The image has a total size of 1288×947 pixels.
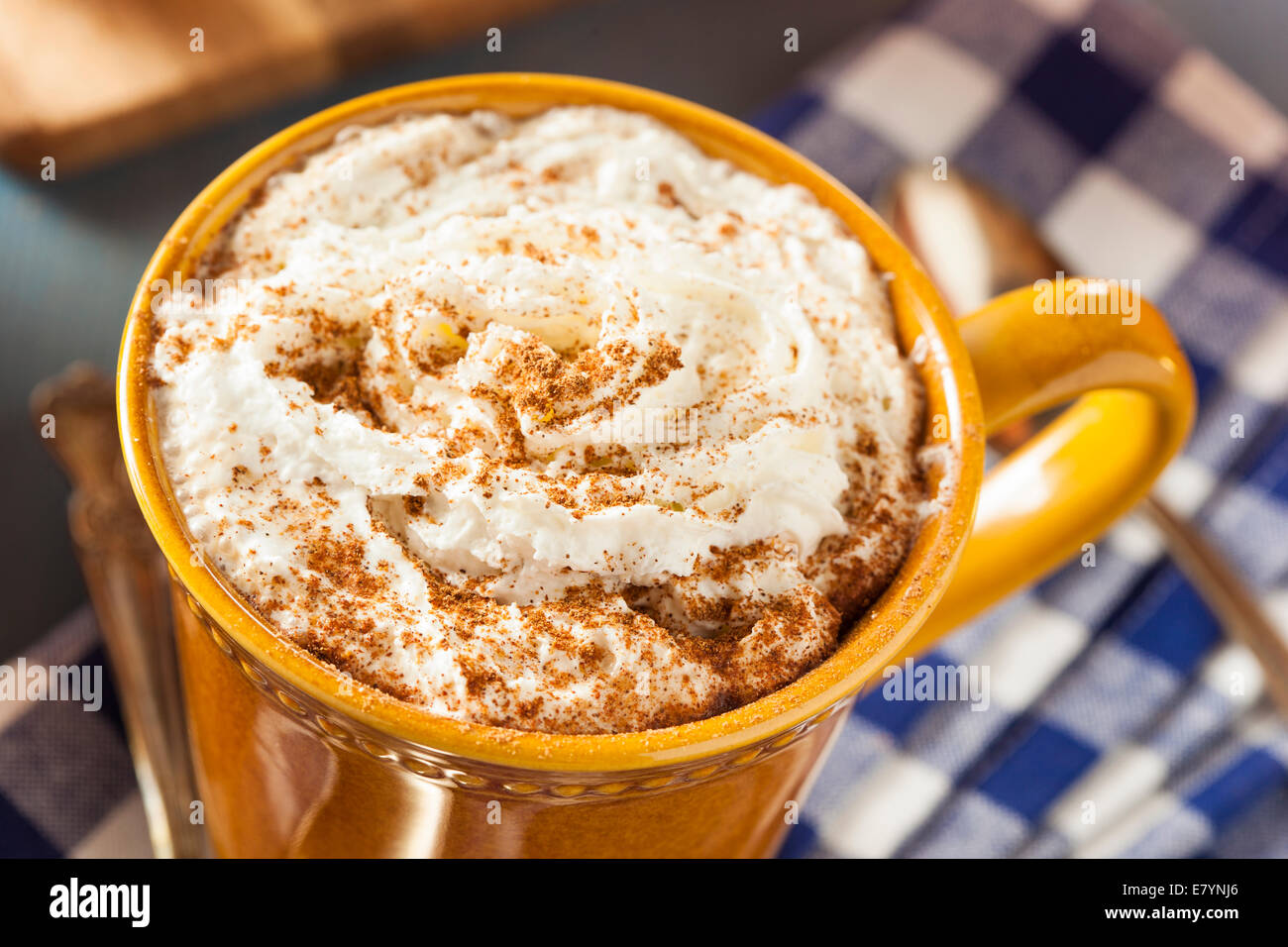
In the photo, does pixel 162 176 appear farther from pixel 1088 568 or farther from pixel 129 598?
pixel 1088 568

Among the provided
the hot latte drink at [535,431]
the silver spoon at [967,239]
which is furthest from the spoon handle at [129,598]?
the silver spoon at [967,239]

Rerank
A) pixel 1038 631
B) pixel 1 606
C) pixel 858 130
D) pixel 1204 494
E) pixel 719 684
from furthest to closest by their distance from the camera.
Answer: pixel 858 130, pixel 1204 494, pixel 1038 631, pixel 1 606, pixel 719 684

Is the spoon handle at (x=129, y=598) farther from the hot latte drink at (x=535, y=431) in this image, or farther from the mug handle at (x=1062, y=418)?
the mug handle at (x=1062, y=418)

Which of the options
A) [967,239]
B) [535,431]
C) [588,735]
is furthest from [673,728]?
[967,239]

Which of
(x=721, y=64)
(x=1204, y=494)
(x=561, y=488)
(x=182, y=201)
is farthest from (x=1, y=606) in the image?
(x=1204, y=494)

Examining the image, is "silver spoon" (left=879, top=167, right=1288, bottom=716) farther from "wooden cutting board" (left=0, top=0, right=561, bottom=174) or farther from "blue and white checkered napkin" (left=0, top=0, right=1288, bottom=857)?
"wooden cutting board" (left=0, top=0, right=561, bottom=174)
